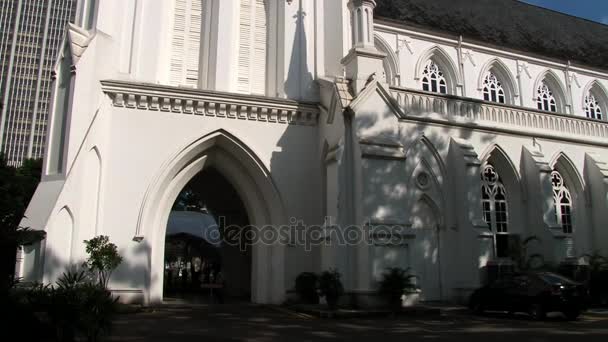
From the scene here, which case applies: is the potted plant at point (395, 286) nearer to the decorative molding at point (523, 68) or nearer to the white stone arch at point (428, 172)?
the white stone arch at point (428, 172)

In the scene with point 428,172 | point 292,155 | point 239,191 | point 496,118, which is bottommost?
point 239,191

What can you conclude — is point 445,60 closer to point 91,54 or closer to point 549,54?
point 549,54

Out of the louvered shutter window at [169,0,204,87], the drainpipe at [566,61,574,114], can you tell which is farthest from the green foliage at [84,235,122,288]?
the drainpipe at [566,61,574,114]

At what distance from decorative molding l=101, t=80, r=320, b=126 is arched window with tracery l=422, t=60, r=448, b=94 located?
29.5 feet

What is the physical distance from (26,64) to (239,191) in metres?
70.9

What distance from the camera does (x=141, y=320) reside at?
11.8m

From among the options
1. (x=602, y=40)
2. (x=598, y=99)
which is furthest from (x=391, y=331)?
(x=602, y=40)

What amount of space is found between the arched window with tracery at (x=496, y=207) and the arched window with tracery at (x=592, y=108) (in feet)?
39.2

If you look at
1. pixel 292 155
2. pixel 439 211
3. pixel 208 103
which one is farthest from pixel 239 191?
pixel 439 211

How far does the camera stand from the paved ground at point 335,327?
946cm

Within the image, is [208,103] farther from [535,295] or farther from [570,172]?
[570,172]

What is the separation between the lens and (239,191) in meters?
16.8

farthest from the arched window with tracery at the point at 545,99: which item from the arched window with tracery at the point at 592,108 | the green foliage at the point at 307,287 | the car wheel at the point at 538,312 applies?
the green foliage at the point at 307,287

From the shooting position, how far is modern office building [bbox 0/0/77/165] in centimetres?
7225
